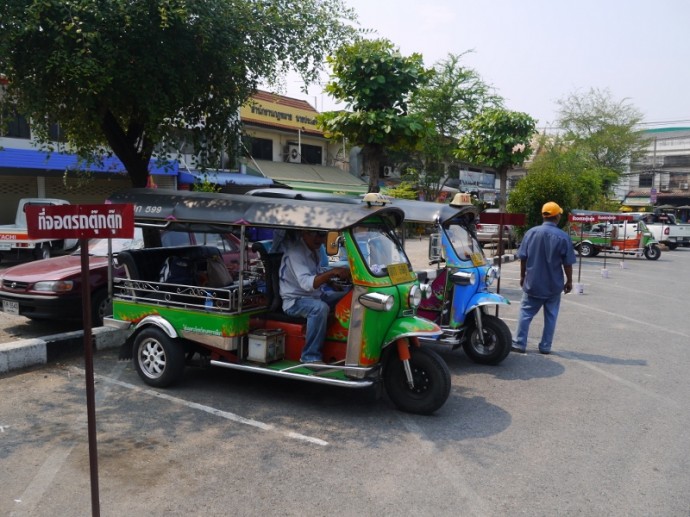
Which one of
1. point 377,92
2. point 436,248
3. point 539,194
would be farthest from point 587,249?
point 436,248

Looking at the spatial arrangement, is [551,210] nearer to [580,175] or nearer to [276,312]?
[276,312]

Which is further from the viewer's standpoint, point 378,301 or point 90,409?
point 378,301

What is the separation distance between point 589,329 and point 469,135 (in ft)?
36.0

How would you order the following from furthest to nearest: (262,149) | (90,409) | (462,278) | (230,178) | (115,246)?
(262,149) → (230,178) → (115,246) → (462,278) → (90,409)

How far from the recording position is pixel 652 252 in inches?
999

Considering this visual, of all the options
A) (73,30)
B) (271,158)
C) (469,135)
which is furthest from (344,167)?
(73,30)

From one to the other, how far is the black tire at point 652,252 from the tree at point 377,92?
725 inches

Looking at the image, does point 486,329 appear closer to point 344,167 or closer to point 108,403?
point 108,403

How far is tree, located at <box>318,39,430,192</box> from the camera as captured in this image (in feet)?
34.0

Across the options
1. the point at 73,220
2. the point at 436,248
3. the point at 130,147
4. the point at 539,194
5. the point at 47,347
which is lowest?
the point at 47,347

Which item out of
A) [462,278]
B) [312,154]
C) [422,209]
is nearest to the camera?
[462,278]

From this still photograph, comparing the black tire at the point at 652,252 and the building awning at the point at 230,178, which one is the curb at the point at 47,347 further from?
the black tire at the point at 652,252

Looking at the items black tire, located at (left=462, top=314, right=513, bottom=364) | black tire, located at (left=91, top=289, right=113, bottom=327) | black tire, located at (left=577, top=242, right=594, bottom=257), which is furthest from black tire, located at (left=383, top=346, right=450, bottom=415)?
black tire, located at (left=577, top=242, right=594, bottom=257)

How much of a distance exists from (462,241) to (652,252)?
20.8 m
